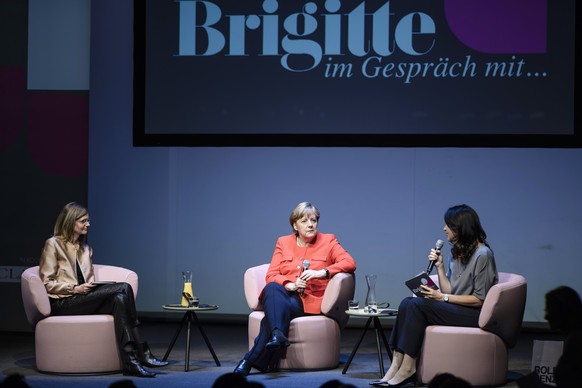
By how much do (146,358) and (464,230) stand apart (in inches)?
87.3

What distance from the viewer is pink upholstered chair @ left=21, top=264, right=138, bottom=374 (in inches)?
227

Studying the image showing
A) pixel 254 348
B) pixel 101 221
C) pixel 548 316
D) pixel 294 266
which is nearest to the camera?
pixel 548 316

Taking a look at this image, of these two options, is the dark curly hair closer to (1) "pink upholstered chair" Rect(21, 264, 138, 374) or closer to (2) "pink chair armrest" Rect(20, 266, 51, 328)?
(1) "pink upholstered chair" Rect(21, 264, 138, 374)

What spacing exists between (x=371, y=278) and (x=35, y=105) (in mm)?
4011

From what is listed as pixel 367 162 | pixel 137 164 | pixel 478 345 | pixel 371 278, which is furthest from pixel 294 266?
pixel 137 164

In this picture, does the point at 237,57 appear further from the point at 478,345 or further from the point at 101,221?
the point at 478,345

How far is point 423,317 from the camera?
18.0 feet

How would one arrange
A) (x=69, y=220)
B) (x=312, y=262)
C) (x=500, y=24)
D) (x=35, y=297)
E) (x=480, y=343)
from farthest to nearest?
1. (x=500, y=24)
2. (x=312, y=262)
3. (x=69, y=220)
4. (x=35, y=297)
5. (x=480, y=343)

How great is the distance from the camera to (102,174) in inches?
328

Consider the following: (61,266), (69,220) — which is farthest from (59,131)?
(61,266)

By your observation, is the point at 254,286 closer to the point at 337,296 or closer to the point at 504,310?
→ the point at 337,296

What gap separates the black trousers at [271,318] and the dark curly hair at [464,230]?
1.13 metres

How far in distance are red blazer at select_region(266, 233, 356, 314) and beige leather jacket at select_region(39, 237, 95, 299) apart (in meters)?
1.24

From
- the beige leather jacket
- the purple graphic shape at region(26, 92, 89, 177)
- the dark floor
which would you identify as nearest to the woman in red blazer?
the dark floor
